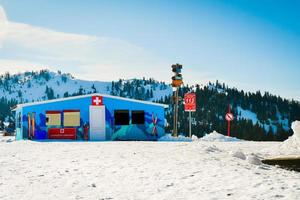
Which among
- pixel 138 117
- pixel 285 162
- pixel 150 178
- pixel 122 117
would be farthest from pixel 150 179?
pixel 138 117

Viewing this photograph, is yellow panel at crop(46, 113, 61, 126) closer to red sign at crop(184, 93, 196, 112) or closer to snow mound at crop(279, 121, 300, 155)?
red sign at crop(184, 93, 196, 112)

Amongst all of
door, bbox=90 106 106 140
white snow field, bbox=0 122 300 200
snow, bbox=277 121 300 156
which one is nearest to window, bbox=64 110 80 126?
door, bbox=90 106 106 140

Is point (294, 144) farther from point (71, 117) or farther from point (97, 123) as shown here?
point (71, 117)

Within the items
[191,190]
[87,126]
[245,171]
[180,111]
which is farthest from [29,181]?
[180,111]

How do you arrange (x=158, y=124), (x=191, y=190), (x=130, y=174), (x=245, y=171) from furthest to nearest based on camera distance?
(x=158, y=124), (x=130, y=174), (x=245, y=171), (x=191, y=190)

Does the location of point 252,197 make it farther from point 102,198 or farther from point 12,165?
point 12,165

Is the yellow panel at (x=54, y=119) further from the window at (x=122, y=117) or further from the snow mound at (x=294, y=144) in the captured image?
the snow mound at (x=294, y=144)

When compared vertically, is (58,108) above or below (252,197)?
above

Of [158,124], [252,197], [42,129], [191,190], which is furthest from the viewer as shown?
[158,124]

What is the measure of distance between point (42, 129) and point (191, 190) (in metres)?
28.0

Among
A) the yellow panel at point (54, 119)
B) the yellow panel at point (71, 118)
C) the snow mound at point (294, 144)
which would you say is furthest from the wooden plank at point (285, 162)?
the yellow panel at point (54, 119)

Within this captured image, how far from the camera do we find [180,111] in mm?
170625

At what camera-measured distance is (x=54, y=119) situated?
35250 millimetres

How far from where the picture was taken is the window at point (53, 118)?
35156 millimetres
